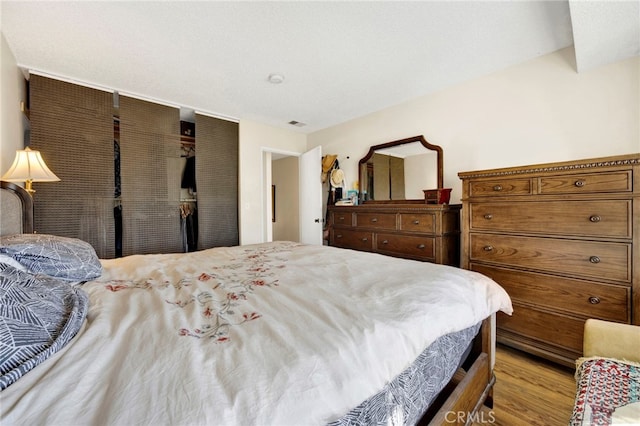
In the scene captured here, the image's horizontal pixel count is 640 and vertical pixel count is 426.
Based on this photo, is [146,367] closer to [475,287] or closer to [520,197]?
[475,287]

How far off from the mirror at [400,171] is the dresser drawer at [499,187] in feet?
2.45

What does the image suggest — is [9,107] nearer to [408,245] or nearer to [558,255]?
[408,245]

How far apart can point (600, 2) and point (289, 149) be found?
3707mm

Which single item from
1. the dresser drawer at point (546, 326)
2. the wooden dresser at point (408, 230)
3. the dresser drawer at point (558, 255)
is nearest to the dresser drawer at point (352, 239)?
the wooden dresser at point (408, 230)

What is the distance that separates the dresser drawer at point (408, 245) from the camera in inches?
106

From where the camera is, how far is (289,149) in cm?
456

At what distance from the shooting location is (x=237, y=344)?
2.37ft

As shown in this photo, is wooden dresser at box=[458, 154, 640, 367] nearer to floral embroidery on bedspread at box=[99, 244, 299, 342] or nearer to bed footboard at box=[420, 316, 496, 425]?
bed footboard at box=[420, 316, 496, 425]

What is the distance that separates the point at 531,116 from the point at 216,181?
3.62m

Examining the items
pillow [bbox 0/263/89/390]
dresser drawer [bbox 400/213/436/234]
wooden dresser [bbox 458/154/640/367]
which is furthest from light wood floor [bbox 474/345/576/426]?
pillow [bbox 0/263/89/390]

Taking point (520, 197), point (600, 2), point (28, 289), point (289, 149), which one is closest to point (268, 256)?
point (28, 289)

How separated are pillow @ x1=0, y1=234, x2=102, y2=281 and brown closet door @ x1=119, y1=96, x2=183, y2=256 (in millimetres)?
1835

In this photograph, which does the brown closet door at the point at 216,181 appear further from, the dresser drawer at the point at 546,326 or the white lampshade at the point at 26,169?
the dresser drawer at the point at 546,326
